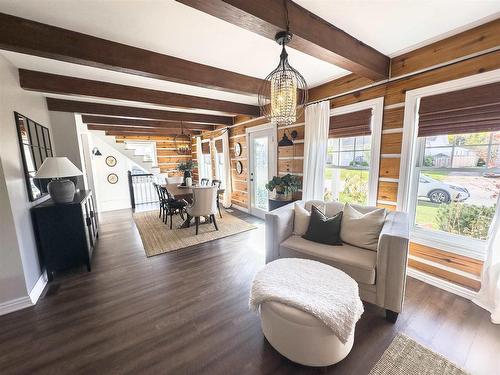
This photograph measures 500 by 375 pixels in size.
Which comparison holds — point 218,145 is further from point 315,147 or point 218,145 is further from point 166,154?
point 315,147

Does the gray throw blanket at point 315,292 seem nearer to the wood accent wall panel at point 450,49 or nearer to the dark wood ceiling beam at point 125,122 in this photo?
the wood accent wall panel at point 450,49

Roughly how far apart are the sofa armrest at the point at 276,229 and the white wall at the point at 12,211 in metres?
2.40

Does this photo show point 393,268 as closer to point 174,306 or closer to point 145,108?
point 174,306

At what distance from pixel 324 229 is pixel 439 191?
1.28 m

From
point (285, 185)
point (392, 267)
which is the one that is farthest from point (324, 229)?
point (285, 185)

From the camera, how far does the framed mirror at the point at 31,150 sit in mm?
2213

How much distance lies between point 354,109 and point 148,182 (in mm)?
6370

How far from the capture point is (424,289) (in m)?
2.20

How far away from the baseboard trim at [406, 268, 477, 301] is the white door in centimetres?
261

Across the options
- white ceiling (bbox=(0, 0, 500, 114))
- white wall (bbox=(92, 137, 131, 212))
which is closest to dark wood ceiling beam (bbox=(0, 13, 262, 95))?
white ceiling (bbox=(0, 0, 500, 114))

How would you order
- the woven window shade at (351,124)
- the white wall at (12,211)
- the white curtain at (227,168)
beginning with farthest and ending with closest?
1. the white curtain at (227,168)
2. the woven window shade at (351,124)
3. the white wall at (12,211)

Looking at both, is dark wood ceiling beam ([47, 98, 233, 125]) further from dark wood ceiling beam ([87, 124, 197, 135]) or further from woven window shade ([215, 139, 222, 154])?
dark wood ceiling beam ([87, 124, 197, 135])

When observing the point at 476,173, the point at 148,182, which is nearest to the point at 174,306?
the point at 476,173

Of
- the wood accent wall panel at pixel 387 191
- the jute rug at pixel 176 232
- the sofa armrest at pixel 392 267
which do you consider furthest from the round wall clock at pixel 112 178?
the sofa armrest at pixel 392 267
